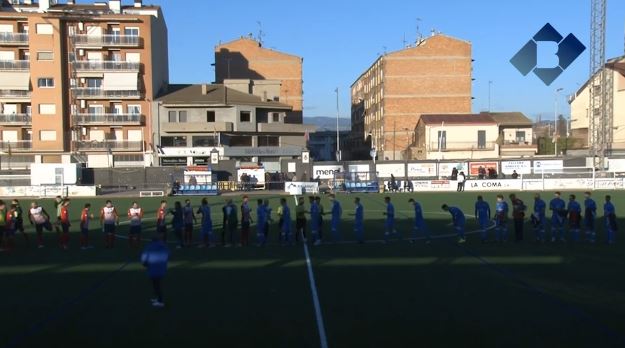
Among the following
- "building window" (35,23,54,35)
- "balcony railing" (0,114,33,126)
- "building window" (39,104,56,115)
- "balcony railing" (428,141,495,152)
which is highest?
"building window" (35,23,54,35)

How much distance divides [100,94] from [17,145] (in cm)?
944

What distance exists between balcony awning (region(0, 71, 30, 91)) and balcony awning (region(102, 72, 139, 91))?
743cm

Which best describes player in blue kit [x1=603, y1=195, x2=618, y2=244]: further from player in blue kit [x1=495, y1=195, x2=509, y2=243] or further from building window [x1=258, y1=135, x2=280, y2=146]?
building window [x1=258, y1=135, x2=280, y2=146]

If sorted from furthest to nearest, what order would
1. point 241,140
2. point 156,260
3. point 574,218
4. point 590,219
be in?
point 241,140
point 590,219
point 574,218
point 156,260

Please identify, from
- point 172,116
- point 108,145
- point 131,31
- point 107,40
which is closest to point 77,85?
point 107,40

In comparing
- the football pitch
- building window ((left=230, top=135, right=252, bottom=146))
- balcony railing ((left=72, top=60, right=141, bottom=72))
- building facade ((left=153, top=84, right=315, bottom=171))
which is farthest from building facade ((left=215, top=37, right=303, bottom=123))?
the football pitch

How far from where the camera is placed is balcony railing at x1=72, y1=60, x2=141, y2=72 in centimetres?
6397

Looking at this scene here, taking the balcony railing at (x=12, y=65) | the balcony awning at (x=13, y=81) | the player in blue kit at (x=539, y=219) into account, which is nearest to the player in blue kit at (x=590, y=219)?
the player in blue kit at (x=539, y=219)

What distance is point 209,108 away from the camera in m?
68.0

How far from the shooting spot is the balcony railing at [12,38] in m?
62.2

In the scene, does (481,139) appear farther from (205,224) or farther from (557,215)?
(205,224)

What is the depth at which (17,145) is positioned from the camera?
207 ft

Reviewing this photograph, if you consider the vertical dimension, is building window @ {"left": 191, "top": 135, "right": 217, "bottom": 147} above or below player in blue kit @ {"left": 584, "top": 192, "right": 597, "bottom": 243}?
above

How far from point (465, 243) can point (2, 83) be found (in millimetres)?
55849
